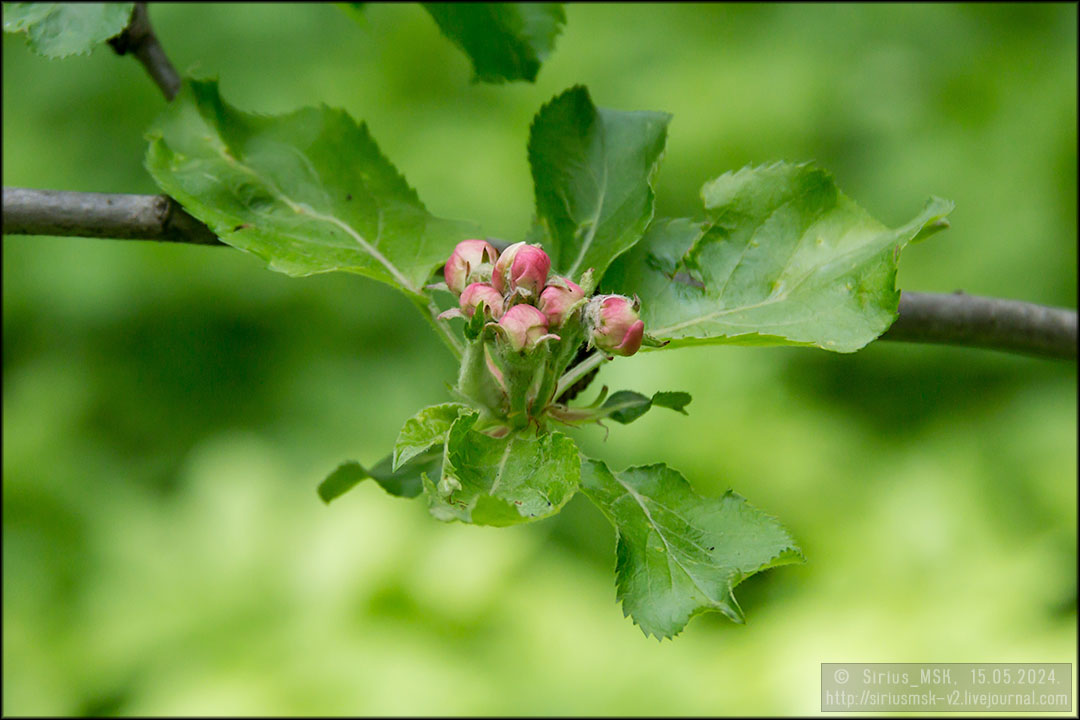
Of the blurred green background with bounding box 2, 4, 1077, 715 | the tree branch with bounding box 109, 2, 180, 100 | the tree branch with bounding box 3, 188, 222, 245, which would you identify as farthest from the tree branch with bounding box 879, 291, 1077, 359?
the blurred green background with bounding box 2, 4, 1077, 715

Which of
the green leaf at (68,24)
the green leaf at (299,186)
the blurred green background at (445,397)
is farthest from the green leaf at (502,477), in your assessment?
the blurred green background at (445,397)

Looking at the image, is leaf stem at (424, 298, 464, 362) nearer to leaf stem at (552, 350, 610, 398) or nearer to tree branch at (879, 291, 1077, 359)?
leaf stem at (552, 350, 610, 398)

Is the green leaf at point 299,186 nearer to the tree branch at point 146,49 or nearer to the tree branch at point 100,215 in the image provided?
the tree branch at point 100,215

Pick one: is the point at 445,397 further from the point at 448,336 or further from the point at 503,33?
the point at 448,336

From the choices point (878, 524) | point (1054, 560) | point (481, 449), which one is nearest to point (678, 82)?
point (878, 524)

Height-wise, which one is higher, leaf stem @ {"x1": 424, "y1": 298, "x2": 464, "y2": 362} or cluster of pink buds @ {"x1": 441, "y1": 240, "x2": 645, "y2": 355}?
cluster of pink buds @ {"x1": 441, "y1": 240, "x2": 645, "y2": 355}

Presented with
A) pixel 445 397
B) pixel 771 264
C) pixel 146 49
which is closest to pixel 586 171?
pixel 771 264

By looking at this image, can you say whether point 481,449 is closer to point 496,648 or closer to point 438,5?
point 438,5
